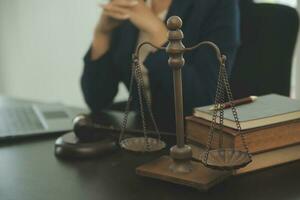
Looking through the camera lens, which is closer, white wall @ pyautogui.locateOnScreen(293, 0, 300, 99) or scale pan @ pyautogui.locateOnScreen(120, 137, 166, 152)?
scale pan @ pyautogui.locateOnScreen(120, 137, 166, 152)

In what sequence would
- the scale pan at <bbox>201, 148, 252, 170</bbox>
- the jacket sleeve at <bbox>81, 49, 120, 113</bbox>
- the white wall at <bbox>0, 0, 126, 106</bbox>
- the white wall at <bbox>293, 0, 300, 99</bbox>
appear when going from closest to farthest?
the scale pan at <bbox>201, 148, 252, 170</bbox> < the jacket sleeve at <bbox>81, 49, 120, 113</bbox> < the white wall at <bbox>293, 0, 300, 99</bbox> < the white wall at <bbox>0, 0, 126, 106</bbox>

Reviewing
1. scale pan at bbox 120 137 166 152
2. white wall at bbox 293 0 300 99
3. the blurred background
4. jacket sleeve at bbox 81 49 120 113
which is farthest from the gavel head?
the blurred background

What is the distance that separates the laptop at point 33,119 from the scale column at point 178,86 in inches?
17.4

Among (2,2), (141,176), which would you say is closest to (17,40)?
(2,2)

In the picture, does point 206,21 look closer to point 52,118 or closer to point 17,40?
point 52,118

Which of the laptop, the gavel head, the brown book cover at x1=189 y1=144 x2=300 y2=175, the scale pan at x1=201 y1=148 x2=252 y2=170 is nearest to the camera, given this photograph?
the scale pan at x1=201 y1=148 x2=252 y2=170

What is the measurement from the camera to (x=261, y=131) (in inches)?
32.7

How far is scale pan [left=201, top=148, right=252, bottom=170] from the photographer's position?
743 mm

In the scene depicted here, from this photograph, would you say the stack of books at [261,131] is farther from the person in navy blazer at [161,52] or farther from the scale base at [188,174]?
the person in navy blazer at [161,52]

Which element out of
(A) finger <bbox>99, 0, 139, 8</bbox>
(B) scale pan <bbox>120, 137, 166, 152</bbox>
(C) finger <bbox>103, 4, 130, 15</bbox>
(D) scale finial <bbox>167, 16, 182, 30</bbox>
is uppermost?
(D) scale finial <bbox>167, 16, 182, 30</bbox>

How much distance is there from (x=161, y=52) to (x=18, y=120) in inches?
16.4

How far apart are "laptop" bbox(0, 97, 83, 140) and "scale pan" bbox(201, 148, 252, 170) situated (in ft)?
1.64

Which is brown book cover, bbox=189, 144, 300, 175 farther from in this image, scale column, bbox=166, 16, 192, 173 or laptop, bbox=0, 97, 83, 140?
laptop, bbox=0, 97, 83, 140

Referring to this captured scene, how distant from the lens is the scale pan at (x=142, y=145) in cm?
84
